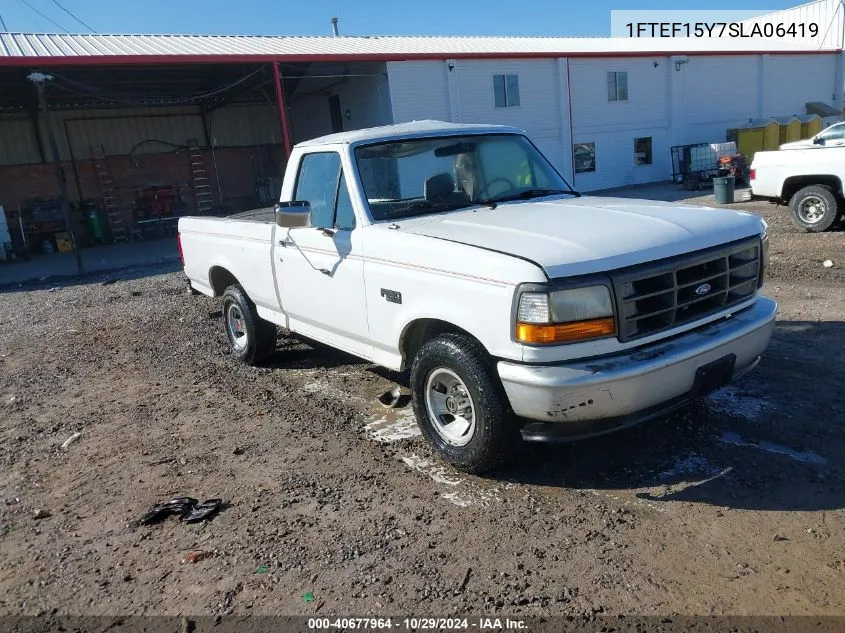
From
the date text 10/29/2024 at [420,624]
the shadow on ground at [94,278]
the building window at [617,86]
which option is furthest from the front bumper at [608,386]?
the building window at [617,86]

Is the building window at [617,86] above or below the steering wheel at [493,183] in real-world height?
above

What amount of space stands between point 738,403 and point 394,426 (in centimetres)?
242

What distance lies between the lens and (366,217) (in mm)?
4504

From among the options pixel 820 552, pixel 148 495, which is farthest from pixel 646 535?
pixel 148 495

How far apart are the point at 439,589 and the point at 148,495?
6.87 feet

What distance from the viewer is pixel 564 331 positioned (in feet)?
11.0

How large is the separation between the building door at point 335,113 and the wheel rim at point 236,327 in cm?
1924

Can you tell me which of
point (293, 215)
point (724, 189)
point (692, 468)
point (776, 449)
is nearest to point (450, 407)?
point (692, 468)

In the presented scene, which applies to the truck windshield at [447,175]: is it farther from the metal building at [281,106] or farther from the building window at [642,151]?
the building window at [642,151]

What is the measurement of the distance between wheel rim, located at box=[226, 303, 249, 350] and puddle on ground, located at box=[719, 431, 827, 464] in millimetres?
4283

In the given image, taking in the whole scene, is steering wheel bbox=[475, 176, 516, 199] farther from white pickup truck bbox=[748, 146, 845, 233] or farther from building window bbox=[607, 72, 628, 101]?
building window bbox=[607, 72, 628, 101]

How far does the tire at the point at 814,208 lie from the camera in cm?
1068

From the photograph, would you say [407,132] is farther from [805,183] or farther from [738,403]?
[805,183]

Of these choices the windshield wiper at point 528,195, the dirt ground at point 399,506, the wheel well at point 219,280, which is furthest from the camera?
the wheel well at point 219,280
